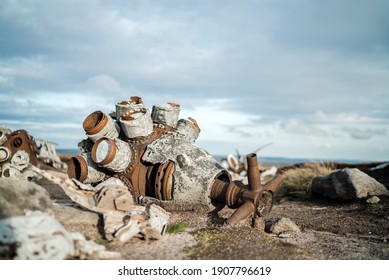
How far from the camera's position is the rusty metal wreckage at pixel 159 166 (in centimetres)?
450

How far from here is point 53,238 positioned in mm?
2793

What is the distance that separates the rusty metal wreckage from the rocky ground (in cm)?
28

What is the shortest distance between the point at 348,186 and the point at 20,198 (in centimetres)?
645

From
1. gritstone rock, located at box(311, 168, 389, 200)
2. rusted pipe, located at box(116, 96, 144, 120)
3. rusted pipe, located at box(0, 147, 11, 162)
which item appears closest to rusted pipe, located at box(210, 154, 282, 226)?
rusted pipe, located at box(116, 96, 144, 120)

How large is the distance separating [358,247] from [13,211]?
348 centimetres

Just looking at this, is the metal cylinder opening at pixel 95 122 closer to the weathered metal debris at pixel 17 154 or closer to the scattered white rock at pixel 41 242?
the scattered white rock at pixel 41 242

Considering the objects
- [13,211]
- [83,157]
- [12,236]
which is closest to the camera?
[12,236]

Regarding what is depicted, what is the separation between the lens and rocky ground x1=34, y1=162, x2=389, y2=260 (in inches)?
130

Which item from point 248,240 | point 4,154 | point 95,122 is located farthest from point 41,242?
point 4,154

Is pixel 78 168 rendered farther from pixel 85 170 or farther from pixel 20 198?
pixel 20 198

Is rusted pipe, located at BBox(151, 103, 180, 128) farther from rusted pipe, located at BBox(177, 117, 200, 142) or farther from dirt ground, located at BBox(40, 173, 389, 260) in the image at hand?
dirt ground, located at BBox(40, 173, 389, 260)

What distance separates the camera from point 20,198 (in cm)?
320

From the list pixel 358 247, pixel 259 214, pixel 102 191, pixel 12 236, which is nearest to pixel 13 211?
pixel 12 236
